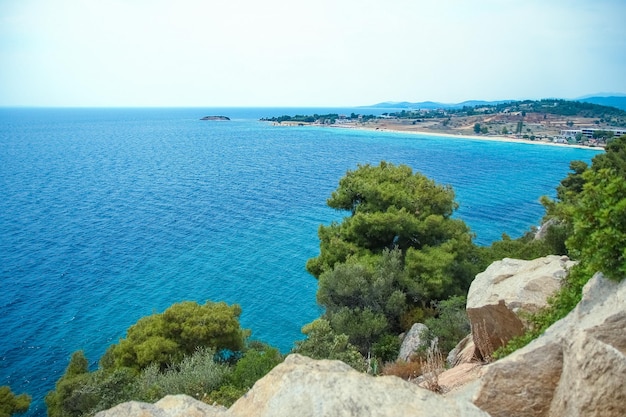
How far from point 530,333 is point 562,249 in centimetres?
1453

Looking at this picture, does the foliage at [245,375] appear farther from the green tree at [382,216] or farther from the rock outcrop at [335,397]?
the green tree at [382,216]

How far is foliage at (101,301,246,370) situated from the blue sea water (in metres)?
5.34

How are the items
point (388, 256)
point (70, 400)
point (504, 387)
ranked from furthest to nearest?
point (388, 256) < point (70, 400) < point (504, 387)

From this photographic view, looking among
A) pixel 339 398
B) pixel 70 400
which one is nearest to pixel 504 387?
pixel 339 398

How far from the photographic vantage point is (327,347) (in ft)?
55.1

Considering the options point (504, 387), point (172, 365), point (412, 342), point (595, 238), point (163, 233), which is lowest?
point (163, 233)

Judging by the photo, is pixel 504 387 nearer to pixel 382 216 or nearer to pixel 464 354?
pixel 464 354

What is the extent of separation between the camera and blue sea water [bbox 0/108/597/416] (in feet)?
108

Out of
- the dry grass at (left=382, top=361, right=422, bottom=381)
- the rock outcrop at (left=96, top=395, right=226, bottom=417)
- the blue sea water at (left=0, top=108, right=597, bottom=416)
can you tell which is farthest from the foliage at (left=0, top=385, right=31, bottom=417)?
the dry grass at (left=382, top=361, right=422, bottom=381)

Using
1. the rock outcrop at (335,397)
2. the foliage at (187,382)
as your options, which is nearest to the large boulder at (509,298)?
the rock outcrop at (335,397)

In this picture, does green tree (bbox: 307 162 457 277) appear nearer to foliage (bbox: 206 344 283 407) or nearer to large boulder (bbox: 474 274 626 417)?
foliage (bbox: 206 344 283 407)

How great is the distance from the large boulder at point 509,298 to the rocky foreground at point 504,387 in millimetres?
3636

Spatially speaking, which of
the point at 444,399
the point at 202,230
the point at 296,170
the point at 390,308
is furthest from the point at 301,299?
the point at 296,170

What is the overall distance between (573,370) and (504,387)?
118 centimetres
